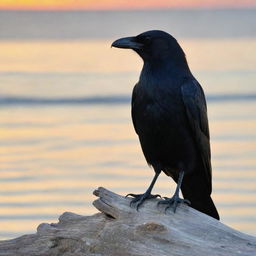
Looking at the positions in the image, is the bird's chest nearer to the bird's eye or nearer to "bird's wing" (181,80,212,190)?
"bird's wing" (181,80,212,190)

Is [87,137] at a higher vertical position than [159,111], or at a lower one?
higher

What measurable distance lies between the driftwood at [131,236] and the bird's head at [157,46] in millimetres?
1266

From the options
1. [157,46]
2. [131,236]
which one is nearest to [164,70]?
[157,46]

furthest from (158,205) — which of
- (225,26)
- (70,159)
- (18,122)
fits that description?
(225,26)

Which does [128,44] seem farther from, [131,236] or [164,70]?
[131,236]

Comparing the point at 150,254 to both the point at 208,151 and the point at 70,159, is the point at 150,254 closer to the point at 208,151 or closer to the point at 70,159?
the point at 208,151

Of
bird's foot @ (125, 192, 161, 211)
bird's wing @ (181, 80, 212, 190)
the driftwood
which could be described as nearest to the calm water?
bird's wing @ (181, 80, 212, 190)

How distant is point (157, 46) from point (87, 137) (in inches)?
251

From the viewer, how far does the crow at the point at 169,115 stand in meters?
9.73

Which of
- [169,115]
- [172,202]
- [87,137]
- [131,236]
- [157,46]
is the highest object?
[157,46]

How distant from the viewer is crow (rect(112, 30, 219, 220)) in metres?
9.73

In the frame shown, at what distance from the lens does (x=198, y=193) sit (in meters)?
10.3

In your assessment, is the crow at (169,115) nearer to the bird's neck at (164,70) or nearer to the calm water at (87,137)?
the bird's neck at (164,70)

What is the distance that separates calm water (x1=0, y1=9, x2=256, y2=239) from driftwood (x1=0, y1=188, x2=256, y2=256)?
2920 millimetres
